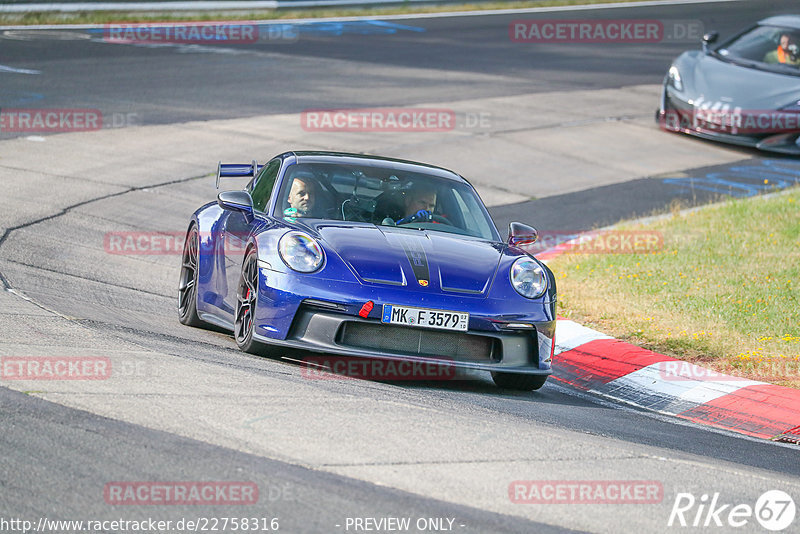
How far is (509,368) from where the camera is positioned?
22.9ft

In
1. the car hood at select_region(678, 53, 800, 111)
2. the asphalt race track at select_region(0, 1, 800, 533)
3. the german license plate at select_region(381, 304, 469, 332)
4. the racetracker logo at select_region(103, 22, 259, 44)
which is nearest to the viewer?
the asphalt race track at select_region(0, 1, 800, 533)

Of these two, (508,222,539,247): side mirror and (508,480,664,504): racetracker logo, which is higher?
(508,222,539,247): side mirror

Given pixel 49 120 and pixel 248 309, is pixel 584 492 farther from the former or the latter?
pixel 49 120

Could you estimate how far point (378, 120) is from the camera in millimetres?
17516

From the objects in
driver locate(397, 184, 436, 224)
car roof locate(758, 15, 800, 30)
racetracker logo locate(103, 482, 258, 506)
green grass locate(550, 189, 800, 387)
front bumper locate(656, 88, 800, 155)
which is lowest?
green grass locate(550, 189, 800, 387)

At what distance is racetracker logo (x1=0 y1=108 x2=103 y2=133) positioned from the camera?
49.4ft

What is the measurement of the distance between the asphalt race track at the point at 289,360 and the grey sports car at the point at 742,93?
436 millimetres

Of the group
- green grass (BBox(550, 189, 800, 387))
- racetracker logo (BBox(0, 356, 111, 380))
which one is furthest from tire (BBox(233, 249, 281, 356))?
green grass (BBox(550, 189, 800, 387))

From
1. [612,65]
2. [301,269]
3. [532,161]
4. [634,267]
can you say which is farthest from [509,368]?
[612,65]

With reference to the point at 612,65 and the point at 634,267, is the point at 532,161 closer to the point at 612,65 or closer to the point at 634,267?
the point at 634,267

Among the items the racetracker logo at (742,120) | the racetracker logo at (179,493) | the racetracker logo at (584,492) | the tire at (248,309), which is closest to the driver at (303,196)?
the tire at (248,309)

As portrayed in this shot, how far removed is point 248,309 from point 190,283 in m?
1.43

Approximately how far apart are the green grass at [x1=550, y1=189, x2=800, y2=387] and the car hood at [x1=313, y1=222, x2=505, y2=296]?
6.85 ft

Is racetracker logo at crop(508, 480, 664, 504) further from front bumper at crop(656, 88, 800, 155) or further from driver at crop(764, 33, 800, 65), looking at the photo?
driver at crop(764, 33, 800, 65)
